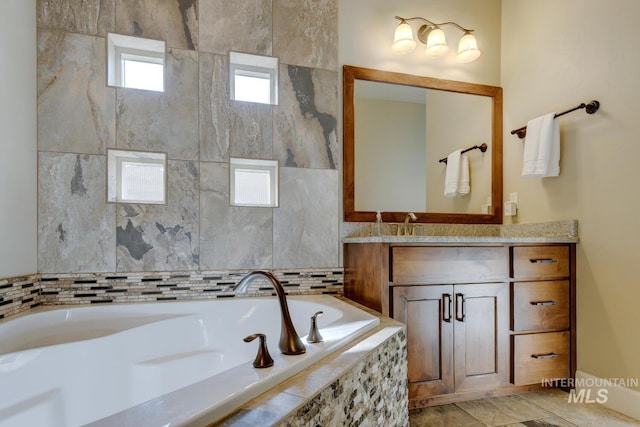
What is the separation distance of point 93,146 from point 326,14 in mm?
1641

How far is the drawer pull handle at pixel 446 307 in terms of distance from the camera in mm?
1798

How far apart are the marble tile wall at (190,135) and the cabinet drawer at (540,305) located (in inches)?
43.3

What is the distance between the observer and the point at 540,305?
1978 millimetres

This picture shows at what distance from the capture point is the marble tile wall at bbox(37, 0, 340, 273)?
182 centimetres

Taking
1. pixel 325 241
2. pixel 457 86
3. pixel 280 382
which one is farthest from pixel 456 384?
pixel 457 86

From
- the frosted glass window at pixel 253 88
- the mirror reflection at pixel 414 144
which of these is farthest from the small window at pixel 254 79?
the mirror reflection at pixel 414 144

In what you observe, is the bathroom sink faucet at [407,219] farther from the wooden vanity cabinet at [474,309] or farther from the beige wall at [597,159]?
the beige wall at [597,159]

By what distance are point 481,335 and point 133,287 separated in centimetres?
194

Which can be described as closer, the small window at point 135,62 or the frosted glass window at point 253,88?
the small window at point 135,62

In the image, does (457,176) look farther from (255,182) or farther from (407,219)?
(255,182)

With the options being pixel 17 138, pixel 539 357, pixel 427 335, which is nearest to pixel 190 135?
pixel 17 138

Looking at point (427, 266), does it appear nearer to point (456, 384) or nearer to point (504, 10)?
point (456, 384)

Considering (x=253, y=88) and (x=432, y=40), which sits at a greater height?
(x=432, y=40)

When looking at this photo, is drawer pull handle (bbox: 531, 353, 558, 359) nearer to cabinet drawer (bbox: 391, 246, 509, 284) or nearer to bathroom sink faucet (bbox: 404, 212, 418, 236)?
cabinet drawer (bbox: 391, 246, 509, 284)
